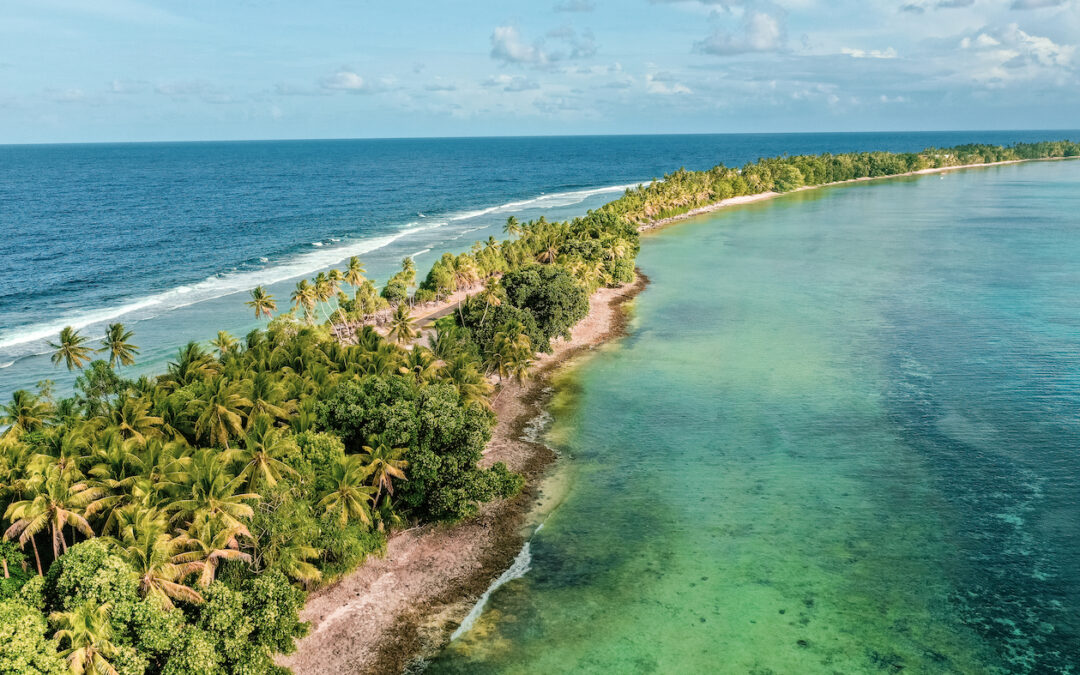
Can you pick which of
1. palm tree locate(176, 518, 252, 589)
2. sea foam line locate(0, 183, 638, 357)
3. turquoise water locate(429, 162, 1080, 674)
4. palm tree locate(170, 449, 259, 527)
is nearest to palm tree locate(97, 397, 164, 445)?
palm tree locate(170, 449, 259, 527)

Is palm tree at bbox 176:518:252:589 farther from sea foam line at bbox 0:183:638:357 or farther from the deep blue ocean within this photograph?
sea foam line at bbox 0:183:638:357

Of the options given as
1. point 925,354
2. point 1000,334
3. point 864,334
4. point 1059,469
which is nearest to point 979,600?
point 1059,469

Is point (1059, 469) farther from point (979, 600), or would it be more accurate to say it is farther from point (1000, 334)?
point (1000, 334)

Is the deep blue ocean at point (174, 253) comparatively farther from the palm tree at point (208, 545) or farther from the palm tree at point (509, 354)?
the palm tree at point (208, 545)

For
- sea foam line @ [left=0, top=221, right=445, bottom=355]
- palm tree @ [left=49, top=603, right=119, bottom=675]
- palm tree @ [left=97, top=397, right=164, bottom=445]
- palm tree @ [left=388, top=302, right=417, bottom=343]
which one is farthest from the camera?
sea foam line @ [left=0, top=221, right=445, bottom=355]

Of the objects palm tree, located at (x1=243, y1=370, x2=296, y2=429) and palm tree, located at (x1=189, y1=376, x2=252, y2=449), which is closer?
palm tree, located at (x1=189, y1=376, x2=252, y2=449)

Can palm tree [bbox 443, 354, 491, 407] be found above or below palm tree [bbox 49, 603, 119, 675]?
above

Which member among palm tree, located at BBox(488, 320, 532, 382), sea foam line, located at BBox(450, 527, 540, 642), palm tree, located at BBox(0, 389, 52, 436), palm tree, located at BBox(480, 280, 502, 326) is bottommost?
sea foam line, located at BBox(450, 527, 540, 642)

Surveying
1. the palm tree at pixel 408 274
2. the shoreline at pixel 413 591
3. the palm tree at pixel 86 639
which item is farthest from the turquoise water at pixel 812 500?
the palm tree at pixel 408 274
